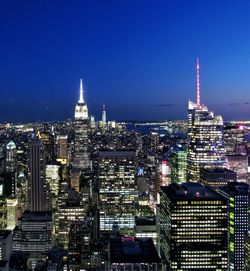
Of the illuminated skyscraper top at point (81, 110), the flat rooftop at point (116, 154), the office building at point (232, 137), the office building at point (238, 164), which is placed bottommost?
the office building at point (238, 164)

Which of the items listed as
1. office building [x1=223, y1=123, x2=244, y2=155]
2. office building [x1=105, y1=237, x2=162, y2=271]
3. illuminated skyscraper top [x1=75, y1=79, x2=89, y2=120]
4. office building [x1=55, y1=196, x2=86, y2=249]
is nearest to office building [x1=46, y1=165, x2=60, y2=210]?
office building [x1=55, y1=196, x2=86, y2=249]

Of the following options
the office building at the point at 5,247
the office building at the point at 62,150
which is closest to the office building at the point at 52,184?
the office building at the point at 62,150

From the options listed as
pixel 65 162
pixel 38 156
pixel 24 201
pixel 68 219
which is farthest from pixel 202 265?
pixel 65 162

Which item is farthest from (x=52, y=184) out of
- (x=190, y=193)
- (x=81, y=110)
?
(x=81, y=110)

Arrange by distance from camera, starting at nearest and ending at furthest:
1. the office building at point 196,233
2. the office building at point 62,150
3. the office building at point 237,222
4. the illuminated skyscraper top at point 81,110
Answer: the office building at point 196,233, the office building at point 237,222, the office building at point 62,150, the illuminated skyscraper top at point 81,110

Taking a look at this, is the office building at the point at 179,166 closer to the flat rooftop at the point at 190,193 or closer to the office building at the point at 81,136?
the office building at the point at 81,136
